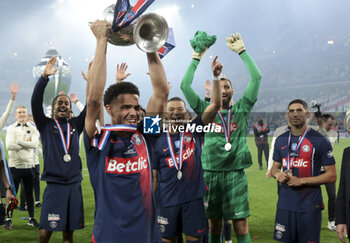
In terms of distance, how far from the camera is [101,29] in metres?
1.91

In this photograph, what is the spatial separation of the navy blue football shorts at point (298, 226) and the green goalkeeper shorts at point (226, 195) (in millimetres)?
463

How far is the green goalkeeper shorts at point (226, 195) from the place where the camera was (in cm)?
366

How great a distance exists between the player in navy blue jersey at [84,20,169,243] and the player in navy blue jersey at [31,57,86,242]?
160cm

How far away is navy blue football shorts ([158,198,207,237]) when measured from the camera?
3162mm

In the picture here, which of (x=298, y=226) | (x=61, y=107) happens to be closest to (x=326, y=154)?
(x=298, y=226)

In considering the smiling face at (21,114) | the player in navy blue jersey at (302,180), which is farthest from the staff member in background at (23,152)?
the player in navy blue jersey at (302,180)

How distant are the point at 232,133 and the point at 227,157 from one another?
0.25 metres

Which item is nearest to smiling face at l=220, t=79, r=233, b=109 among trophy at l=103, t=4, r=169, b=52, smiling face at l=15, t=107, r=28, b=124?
trophy at l=103, t=4, r=169, b=52

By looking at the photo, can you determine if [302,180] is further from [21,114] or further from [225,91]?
[21,114]

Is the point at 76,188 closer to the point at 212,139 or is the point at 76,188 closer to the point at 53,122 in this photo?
the point at 53,122

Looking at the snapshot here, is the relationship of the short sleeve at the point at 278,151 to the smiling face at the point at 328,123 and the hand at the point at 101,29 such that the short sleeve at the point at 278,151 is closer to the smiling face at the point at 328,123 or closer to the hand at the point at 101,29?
the hand at the point at 101,29

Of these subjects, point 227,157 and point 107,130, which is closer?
point 107,130

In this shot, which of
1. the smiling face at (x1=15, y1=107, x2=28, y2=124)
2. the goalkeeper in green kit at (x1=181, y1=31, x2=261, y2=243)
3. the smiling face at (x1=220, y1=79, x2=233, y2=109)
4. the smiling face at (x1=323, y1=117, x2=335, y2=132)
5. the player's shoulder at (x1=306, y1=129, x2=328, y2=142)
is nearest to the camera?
the player's shoulder at (x1=306, y1=129, x2=328, y2=142)

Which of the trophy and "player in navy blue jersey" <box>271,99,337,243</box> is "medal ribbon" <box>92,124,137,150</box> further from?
"player in navy blue jersey" <box>271,99,337,243</box>
